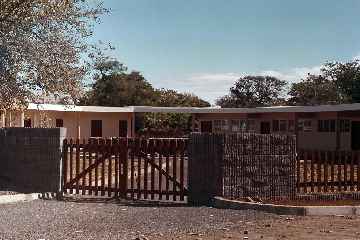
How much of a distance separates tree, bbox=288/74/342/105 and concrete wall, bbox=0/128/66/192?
53.6 metres

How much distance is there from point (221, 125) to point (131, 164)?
1224 inches

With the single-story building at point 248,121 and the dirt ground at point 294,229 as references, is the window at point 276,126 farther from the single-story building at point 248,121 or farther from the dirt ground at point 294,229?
the dirt ground at point 294,229

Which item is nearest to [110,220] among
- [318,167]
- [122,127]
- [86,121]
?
[318,167]

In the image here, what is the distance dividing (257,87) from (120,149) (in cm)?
7495

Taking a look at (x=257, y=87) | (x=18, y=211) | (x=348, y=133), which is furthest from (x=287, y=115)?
(x=257, y=87)

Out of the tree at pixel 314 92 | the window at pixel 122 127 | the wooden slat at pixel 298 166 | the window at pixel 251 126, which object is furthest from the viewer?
the tree at pixel 314 92

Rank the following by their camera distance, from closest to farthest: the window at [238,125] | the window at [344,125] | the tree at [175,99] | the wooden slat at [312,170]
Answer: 1. the wooden slat at [312,170]
2. the window at [344,125]
3. the window at [238,125]
4. the tree at [175,99]

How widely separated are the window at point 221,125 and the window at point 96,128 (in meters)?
8.28

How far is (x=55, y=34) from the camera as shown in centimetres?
1545

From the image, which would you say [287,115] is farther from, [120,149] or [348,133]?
[120,149]

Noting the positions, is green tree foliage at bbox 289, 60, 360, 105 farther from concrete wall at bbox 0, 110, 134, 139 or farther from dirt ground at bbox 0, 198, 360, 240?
dirt ground at bbox 0, 198, 360, 240

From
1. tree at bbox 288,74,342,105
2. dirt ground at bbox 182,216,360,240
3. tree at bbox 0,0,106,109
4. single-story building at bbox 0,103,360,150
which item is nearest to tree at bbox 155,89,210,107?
tree at bbox 288,74,342,105

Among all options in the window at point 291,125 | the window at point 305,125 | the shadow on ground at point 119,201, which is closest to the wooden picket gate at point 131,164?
the shadow on ground at point 119,201

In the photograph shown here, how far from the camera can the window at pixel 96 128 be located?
41844 mm
